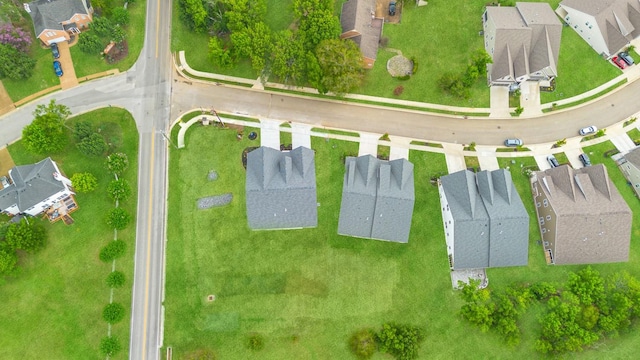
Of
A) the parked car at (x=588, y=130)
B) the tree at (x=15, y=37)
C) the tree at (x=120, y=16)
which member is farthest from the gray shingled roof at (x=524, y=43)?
the tree at (x=15, y=37)

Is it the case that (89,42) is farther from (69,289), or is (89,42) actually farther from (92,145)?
(69,289)

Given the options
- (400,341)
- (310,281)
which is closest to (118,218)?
(310,281)

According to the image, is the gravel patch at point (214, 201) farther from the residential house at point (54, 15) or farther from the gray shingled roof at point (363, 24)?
the residential house at point (54, 15)

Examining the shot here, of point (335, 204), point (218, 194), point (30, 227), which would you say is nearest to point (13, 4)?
point (30, 227)

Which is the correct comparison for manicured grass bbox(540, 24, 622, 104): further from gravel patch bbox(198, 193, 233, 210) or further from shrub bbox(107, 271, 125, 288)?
shrub bbox(107, 271, 125, 288)

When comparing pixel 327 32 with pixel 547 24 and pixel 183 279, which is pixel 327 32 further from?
pixel 183 279

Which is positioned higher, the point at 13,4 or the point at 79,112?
the point at 13,4
